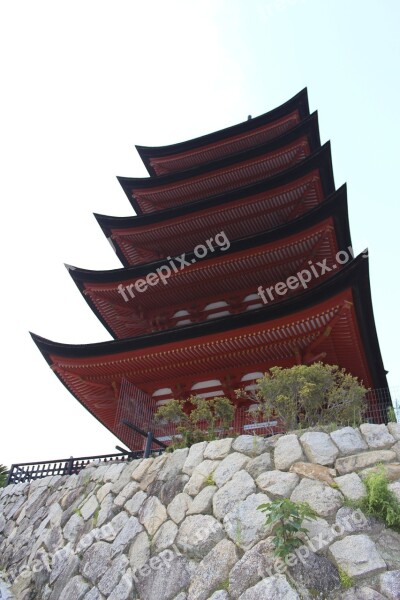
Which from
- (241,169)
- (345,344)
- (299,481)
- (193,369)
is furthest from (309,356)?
(241,169)

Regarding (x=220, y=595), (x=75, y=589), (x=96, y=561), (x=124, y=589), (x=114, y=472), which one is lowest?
(x=75, y=589)

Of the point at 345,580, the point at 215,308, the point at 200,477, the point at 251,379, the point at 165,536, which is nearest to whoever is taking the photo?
the point at 345,580

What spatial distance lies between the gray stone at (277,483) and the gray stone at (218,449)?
3.05 ft

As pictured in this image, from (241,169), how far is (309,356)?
29.5ft

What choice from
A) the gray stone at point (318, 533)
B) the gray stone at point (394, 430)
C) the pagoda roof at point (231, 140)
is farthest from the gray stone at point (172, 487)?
the pagoda roof at point (231, 140)

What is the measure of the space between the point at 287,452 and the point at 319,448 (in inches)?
18.9

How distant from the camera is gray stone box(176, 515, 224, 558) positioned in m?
6.64

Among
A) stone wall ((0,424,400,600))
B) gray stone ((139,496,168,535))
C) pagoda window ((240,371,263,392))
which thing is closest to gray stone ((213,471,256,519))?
stone wall ((0,424,400,600))

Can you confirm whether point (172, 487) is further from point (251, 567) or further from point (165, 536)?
point (251, 567)

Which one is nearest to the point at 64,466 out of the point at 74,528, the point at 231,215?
the point at 74,528

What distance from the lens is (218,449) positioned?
7914 millimetres

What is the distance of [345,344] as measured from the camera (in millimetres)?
10609

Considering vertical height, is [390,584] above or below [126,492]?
below

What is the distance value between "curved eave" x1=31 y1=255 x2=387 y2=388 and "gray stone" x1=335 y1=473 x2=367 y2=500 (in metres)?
3.88
